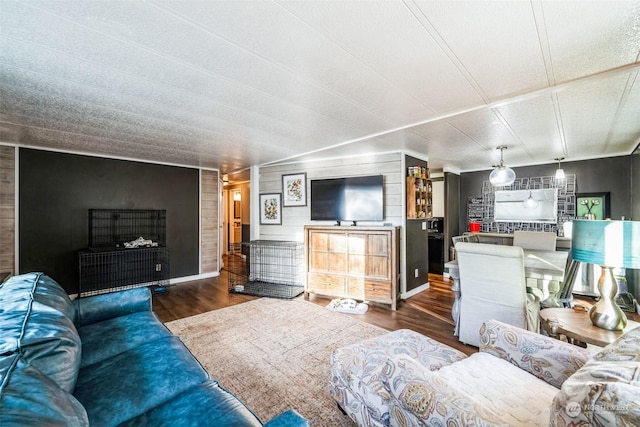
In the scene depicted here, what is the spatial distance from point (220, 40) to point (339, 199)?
11.1ft

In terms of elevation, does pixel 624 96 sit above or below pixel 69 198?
above

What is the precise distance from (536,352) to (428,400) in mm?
908

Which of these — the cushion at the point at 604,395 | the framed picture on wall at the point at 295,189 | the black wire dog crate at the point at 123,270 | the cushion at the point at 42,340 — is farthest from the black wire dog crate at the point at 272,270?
the cushion at the point at 604,395

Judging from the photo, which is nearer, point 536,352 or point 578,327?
point 536,352

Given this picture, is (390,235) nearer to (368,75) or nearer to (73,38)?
(368,75)

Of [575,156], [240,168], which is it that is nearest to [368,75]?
[240,168]

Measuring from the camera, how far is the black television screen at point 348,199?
A: 4.43m

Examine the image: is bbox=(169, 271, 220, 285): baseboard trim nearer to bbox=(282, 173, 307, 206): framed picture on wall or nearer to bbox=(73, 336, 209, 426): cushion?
bbox=(282, 173, 307, 206): framed picture on wall

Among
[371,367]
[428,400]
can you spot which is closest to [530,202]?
[371,367]

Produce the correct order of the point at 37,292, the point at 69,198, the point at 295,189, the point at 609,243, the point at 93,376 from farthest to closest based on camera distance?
the point at 295,189, the point at 69,198, the point at 37,292, the point at 609,243, the point at 93,376

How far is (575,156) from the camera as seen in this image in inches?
187

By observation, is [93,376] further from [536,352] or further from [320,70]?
[536,352]

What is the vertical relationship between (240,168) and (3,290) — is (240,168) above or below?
above

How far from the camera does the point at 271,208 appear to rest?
559 cm
